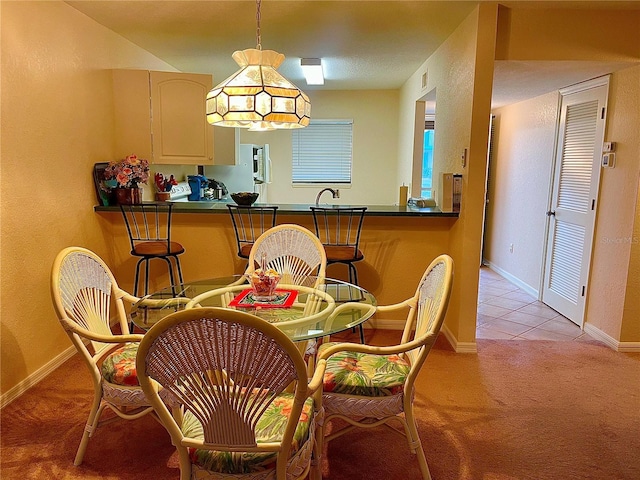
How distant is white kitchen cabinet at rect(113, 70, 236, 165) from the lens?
3.64 meters

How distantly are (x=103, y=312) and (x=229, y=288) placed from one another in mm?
599

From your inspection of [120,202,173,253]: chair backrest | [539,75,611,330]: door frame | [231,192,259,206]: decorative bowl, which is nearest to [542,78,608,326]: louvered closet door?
[539,75,611,330]: door frame

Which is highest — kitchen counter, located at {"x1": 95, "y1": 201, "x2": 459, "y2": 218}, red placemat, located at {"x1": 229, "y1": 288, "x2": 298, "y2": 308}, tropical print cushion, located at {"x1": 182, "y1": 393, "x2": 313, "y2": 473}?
kitchen counter, located at {"x1": 95, "y1": 201, "x2": 459, "y2": 218}

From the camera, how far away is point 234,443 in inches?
53.9

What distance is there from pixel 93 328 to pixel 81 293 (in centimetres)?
17

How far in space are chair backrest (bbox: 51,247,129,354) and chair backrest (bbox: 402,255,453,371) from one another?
1308 mm

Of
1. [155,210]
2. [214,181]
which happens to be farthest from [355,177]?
[155,210]

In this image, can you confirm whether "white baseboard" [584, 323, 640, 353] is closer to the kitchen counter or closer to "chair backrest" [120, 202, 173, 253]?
the kitchen counter

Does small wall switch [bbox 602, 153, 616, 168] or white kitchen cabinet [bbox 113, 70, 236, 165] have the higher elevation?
white kitchen cabinet [bbox 113, 70, 236, 165]

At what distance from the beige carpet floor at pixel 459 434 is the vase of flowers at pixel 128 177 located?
123 cm

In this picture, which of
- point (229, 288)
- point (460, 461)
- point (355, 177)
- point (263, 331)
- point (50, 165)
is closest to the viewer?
point (263, 331)

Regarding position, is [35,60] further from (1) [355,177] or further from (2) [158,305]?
(1) [355,177]

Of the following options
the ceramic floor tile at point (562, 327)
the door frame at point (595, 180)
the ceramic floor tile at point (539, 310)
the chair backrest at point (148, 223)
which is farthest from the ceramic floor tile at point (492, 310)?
the chair backrest at point (148, 223)

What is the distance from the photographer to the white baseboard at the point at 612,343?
3289 mm
